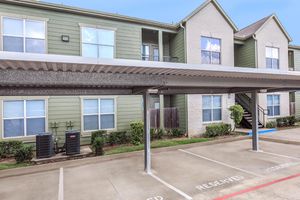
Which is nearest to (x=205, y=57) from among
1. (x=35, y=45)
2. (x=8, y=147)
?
(x=35, y=45)

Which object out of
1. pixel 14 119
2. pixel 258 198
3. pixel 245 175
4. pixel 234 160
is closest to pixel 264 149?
pixel 234 160

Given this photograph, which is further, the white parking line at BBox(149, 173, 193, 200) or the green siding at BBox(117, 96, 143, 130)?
the green siding at BBox(117, 96, 143, 130)

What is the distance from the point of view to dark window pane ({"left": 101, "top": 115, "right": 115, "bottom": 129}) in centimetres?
1123

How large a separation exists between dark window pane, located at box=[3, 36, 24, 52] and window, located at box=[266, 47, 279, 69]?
16.6 m

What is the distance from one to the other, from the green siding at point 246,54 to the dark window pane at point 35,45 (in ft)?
46.9

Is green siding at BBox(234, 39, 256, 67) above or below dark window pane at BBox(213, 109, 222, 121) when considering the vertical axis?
above

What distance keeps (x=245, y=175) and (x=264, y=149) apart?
12.8ft

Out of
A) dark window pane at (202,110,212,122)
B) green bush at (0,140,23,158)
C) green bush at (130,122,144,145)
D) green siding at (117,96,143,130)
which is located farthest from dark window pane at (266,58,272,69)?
Result: green bush at (0,140,23,158)

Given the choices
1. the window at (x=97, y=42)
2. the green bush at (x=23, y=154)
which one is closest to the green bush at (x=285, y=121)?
the window at (x=97, y=42)

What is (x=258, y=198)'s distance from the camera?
4484mm

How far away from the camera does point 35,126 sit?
984cm

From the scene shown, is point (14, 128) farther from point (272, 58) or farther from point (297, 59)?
point (297, 59)

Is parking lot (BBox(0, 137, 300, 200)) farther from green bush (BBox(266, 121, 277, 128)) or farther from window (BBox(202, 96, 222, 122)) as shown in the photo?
green bush (BBox(266, 121, 277, 128))

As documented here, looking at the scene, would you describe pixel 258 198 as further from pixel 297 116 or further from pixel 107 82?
pixel 297 116
